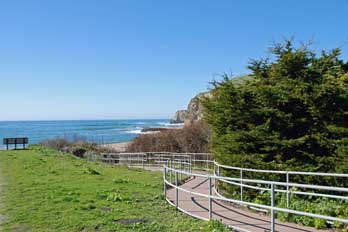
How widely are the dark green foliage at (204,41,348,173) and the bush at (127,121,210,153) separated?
18.2 m

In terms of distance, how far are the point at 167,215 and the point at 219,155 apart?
4.64 meters

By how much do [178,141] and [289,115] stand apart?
74.5 feet

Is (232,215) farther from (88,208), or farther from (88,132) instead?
(88,132)

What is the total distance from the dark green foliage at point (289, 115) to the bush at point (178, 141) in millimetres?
18196

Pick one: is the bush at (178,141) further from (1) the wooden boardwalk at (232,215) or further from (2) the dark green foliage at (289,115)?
(1) the wooden boardwalk at (232,215)

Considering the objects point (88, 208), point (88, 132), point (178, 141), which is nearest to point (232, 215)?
point (88, 208)

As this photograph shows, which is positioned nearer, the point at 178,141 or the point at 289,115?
the point at 289,115

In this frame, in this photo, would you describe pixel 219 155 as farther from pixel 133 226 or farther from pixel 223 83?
pixel 133 226

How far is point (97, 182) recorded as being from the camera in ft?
45.3

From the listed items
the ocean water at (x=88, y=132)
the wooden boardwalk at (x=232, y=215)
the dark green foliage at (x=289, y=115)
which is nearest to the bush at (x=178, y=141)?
the ocean water at (x=88, y=132)

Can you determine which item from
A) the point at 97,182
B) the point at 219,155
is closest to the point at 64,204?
the point at 97,182

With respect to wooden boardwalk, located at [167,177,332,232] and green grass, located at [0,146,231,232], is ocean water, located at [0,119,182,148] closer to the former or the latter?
green grass, located at [0,146,231,232]

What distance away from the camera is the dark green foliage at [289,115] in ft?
33.1

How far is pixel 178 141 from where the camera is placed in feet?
108
